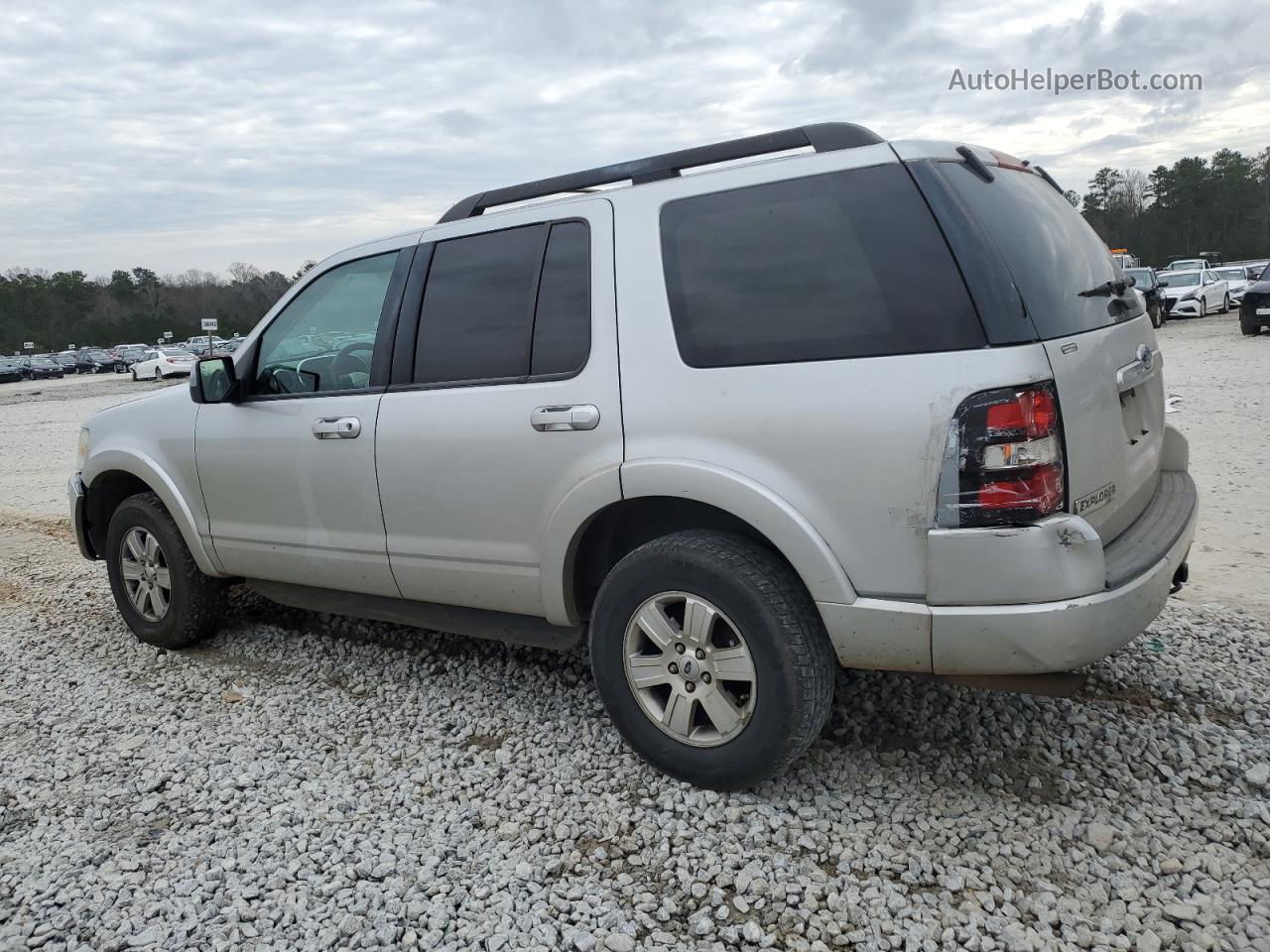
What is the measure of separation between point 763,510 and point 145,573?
11.6 feet

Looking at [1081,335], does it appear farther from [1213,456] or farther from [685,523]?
[1213,456]

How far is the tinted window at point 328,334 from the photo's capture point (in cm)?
398

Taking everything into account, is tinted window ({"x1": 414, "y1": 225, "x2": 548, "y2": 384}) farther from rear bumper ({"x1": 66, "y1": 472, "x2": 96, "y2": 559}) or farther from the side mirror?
rear bumper ({"x1": 66, "y1": 472, "x2": 96, "y2": 559})

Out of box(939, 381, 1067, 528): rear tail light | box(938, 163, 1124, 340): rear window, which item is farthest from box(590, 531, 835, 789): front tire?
box(938, 163, 1124, 340): rear window

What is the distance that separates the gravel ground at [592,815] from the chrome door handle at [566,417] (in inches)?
47.8

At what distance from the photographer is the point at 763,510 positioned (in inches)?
112

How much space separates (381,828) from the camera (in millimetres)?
3088

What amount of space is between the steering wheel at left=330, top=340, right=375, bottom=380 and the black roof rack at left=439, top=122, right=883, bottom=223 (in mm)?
622

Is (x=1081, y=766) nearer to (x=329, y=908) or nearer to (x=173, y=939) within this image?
(x=329, y=908)

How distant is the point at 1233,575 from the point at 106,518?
612 cm

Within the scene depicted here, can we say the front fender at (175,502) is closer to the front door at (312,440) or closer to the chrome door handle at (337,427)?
the front door at (312,440)

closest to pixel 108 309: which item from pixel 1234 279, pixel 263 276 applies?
pixel 263 276

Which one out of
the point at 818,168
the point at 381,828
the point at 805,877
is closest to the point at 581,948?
the point at 805,877

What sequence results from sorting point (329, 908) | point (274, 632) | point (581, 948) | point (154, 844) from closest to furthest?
point (581, 948) → point (329, 908) → point (154, 844) → point (274, 632)
